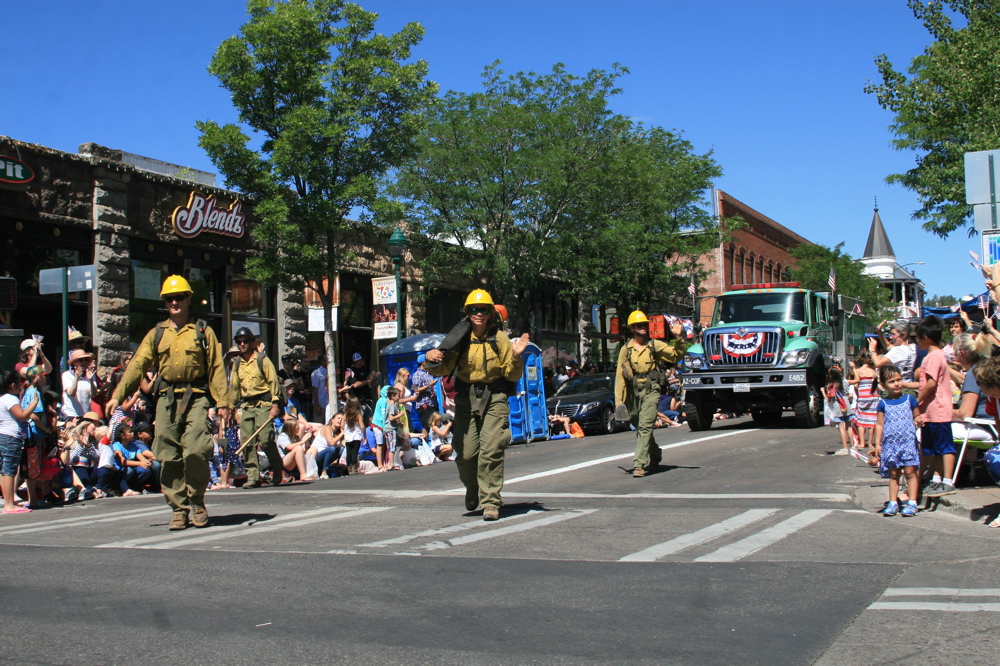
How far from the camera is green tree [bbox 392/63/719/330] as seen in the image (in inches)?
996

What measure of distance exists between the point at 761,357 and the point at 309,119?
9619 mm

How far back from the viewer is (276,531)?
27.0 ft

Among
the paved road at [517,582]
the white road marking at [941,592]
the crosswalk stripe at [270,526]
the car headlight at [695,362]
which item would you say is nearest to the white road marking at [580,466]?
the paved road at [517,582]

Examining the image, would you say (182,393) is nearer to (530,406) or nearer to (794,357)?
(530,406)

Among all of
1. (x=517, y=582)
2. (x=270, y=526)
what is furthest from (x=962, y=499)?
(x=270, y=526)

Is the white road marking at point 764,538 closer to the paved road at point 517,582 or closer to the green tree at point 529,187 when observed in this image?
the paved road at point 517,582

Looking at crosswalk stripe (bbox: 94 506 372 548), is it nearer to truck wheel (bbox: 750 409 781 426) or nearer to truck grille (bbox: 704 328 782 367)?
truck grille (bbox: 704 328 782 367)

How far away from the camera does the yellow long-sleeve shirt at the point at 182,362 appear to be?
852cm

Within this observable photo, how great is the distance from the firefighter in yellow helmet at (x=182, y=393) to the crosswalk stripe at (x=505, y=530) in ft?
7.73

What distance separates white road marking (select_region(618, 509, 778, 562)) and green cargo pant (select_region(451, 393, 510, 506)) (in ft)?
5.86

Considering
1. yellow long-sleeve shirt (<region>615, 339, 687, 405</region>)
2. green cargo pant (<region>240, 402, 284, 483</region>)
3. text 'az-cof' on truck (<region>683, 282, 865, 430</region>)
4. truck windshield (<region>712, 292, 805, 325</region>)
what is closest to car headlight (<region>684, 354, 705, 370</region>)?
text 'az-cof' on truck (<region>683, 282, 865, 430</region>)

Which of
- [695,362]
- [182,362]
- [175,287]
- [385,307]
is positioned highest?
[385,307]

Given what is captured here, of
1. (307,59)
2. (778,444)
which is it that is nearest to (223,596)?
(778,444)

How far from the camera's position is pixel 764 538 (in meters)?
7.37
